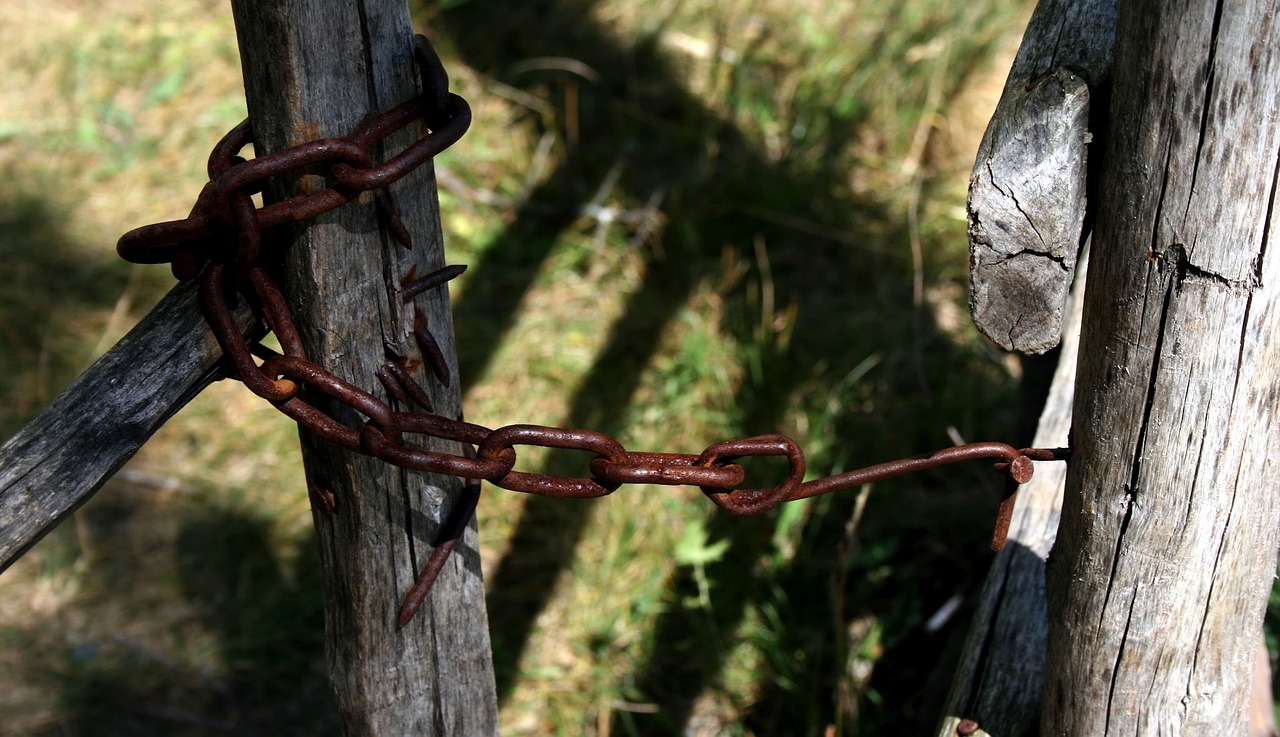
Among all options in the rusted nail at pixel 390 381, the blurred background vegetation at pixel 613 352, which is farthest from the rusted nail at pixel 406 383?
the blurred background vegetation at pixel 613 352

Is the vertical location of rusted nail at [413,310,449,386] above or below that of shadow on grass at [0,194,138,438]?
below

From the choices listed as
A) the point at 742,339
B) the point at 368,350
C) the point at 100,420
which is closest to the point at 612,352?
the point at 742,339

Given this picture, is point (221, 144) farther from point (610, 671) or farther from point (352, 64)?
point (610, 671)

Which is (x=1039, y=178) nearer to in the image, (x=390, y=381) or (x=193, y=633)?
(x=390, y=381)

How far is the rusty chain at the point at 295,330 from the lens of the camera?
112 centimetres

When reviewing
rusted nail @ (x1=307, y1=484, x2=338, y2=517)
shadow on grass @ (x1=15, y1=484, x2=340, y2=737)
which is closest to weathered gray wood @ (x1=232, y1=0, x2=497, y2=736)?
rusted nail @ (x1=307, y1=484, x2=338, y2=517)

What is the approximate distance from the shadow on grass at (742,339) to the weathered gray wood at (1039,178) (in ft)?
4.45

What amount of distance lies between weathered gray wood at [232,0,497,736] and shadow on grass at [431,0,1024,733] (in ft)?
3.72

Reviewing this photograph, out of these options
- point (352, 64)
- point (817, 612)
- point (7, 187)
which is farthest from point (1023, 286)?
point (7, 187)

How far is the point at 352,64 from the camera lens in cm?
118

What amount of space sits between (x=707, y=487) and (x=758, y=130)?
3153mm

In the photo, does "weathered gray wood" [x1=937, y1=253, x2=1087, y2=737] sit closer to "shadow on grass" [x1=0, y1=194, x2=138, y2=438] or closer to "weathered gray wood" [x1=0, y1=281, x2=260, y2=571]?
"weathered gray wood" [x1=0, y1=281, x2=260, y2=571]

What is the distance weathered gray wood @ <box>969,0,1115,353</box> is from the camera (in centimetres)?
115

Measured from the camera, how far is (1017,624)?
182 centimetres
